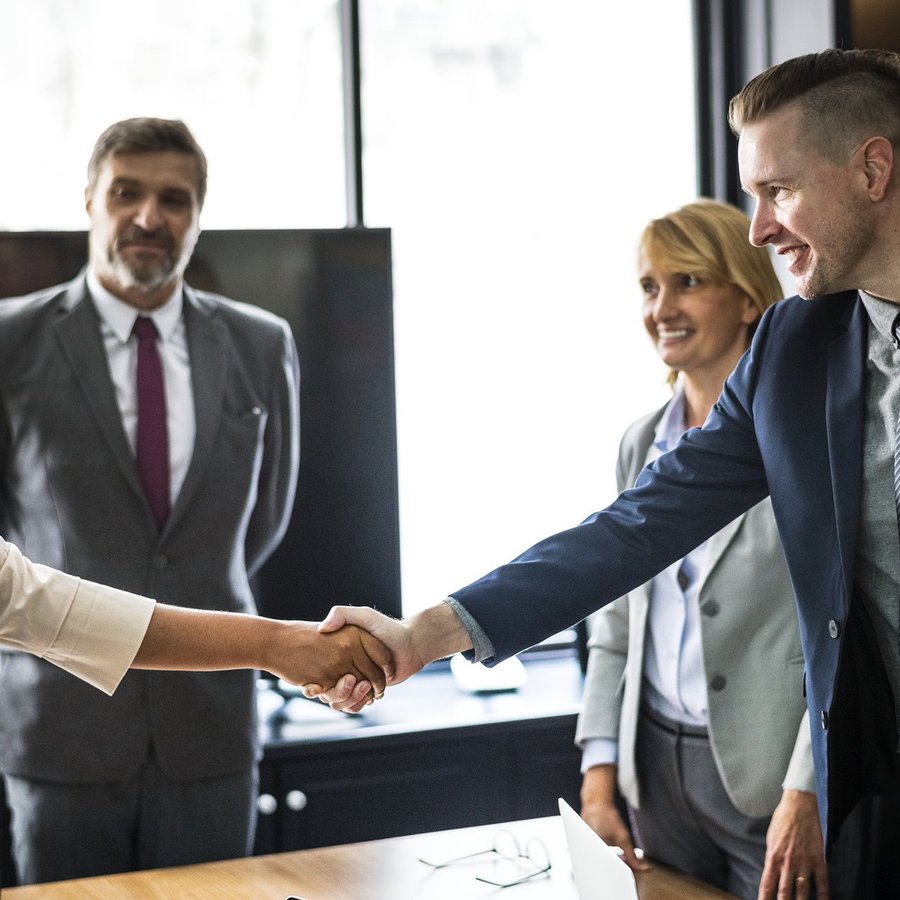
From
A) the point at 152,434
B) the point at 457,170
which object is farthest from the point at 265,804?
the point at 457,170

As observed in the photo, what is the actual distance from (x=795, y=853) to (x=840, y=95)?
1229 millimetres

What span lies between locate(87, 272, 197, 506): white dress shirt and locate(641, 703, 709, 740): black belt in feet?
3.78

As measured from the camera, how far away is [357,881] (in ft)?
6.36

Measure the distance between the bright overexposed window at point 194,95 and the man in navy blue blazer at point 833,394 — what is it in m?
1.93

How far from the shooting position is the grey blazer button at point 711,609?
2305 mm

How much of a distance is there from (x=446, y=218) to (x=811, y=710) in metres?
2.35

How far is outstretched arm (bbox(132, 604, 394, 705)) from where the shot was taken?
6.66 ft

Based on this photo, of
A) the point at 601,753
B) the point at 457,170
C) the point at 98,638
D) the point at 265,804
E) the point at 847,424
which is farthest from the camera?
the point at 457,170

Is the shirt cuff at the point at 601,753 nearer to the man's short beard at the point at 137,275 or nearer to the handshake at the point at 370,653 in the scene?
the handshake at the point at 370,653

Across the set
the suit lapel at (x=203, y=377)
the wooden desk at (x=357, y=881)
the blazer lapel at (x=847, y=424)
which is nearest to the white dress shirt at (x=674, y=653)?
the wooden desk at (x=357, y=881)

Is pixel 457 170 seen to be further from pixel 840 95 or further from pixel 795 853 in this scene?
pixel 795 853

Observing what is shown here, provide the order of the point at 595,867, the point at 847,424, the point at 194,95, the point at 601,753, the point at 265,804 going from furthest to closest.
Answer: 1. the point at 194,95
2. the point at 265,804
3. the point at 601,753
4. the point at 847,424
5. the point at 595,867

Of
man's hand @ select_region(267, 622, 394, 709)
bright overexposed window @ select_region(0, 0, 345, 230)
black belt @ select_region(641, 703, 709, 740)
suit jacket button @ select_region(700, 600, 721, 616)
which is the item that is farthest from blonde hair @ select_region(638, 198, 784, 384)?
bright overexposed window @ select_region(0, 0, 345, 230)

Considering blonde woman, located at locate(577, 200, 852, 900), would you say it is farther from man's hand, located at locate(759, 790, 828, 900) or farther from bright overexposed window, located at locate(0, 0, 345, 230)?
bright overexposed window, located at locate(0, 0, 345, 230)
